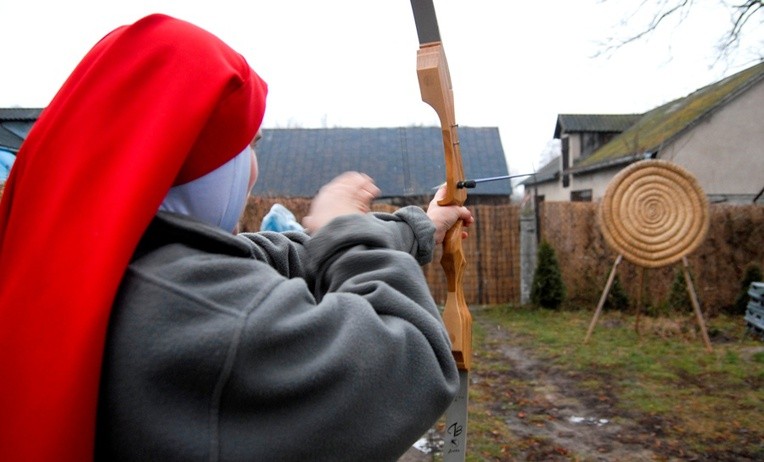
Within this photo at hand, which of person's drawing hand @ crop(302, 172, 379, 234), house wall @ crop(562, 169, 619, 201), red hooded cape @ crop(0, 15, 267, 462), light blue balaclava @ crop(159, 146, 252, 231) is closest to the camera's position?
red hooded cape @ crop(0, 15, 267, 462)

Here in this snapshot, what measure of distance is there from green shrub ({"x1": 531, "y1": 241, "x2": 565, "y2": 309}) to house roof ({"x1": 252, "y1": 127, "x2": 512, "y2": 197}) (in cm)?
368

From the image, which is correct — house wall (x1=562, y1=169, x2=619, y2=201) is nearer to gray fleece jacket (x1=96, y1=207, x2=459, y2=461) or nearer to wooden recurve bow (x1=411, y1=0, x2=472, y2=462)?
wooden recurve bow (x1=411, y1=0, x2=472, y2=462)

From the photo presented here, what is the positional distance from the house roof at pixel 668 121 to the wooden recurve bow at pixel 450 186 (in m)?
11.9

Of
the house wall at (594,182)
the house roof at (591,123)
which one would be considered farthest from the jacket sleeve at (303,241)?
the house roof at (591,123)

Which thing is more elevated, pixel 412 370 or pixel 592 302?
pixel 412 370

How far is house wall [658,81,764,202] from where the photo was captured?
1380 cm

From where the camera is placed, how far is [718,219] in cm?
905

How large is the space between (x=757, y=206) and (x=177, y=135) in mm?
10340

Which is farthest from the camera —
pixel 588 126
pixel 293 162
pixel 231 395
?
pixel 588 126

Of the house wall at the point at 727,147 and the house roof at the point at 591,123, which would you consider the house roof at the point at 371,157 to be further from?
the house wall at the point at 727,147

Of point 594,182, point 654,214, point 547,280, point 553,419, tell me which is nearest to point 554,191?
point 594,182

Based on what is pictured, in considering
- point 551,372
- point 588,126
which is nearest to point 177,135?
point 551,372

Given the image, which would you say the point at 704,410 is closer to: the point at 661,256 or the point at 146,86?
the point at 661,256

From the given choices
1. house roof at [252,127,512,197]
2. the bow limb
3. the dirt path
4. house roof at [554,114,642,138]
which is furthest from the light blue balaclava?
house roof at [554,114,642,138]
